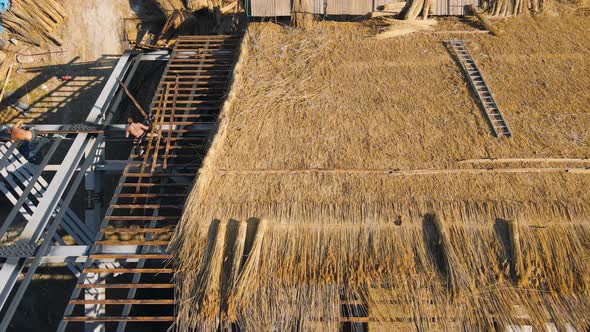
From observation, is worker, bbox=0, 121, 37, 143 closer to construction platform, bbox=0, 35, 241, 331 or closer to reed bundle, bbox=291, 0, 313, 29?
construction platform, bbox=0, 35, 241, 331

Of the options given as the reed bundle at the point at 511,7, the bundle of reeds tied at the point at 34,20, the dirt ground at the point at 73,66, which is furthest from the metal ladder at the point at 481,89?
the bundle of reeds tied at the point at 34,20

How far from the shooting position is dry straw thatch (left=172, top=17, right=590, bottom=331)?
6.80 meters

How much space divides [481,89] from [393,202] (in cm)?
409

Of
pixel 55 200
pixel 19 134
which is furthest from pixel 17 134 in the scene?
pixel 55 200

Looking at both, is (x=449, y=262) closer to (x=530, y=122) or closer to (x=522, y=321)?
(x=522, y=321)

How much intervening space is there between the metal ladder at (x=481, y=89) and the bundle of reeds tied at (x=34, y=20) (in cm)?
1245

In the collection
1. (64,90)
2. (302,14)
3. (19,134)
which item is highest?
(302,14)

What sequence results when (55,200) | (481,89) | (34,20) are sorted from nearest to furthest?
(55,200) → (481,89) → (34,20)

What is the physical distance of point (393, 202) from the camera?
7617 millimetres

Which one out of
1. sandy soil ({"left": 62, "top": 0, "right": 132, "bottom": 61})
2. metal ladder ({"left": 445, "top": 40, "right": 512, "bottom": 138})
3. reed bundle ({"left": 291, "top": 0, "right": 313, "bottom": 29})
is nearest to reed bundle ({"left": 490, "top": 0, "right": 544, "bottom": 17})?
metal ladder ({"left": 445, "top": 40, "right": 512, "bottom": 138})

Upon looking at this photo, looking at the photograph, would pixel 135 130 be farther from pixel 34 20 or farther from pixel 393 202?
pixel 34 20

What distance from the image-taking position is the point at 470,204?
750 centimetres

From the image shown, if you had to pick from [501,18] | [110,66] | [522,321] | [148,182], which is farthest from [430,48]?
[110,66]

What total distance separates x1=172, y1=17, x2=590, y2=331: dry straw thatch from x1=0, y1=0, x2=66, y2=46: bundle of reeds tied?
791cm
